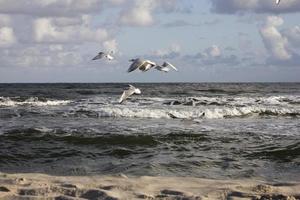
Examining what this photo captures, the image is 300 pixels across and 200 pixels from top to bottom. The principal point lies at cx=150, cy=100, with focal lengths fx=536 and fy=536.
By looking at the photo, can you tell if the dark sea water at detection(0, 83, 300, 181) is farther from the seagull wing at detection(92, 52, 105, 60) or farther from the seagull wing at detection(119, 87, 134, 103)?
the seagull wing at detection(92, 52, 105, 60)

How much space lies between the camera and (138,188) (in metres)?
6.64

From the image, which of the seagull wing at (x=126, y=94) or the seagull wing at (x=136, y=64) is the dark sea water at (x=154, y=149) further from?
the seagull wing at (x=136, y=64)

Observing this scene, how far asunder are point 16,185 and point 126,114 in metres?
13.1

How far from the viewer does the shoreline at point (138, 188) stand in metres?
6.17

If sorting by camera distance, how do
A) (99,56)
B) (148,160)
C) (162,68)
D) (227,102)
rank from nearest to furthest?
(162,68) < (99,56) < (148,160) < (227,102)

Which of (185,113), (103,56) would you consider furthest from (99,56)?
(185,113)

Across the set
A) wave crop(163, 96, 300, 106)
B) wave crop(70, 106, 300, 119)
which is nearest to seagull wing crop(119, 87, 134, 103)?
wave crop(70, 106, 300, 119)

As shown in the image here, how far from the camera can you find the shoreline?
243 inches

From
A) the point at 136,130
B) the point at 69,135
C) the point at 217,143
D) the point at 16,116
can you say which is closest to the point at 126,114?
the point at 16,116

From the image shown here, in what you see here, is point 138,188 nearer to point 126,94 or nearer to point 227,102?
point 126,94

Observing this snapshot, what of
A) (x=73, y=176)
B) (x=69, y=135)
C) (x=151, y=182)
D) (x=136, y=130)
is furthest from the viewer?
(x=136, y=130)

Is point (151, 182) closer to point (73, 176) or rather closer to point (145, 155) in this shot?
point (73, 176)

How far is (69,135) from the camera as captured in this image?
12.9 metres

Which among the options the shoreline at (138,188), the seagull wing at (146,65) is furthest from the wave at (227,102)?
the seagull wing at (146,65)
